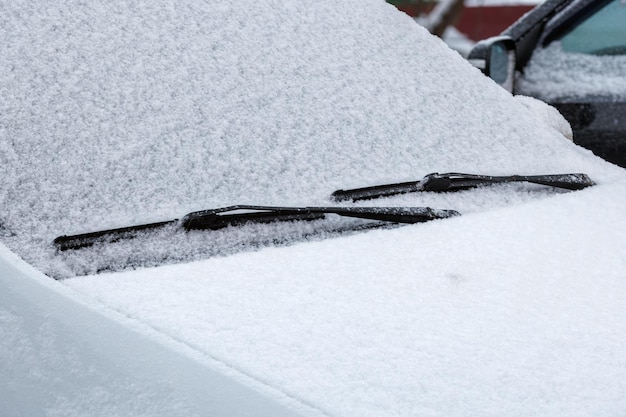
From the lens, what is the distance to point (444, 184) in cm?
180

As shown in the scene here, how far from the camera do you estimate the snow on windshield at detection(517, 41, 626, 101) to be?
3.23 meters

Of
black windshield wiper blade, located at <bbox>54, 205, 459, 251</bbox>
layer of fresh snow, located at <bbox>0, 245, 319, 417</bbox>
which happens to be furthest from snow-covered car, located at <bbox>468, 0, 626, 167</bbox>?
layer of fresh snow, located at <bbox>0, 245, 319, 417</bbox>

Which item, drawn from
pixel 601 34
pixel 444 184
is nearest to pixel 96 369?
pixel 444 184

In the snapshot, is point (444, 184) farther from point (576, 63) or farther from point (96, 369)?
point (576, 63)

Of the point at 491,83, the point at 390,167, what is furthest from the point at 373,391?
the point at 491,83

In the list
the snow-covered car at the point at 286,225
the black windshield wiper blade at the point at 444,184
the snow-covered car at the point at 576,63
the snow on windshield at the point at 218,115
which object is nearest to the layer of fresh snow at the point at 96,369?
the snow-covered car at the point at 286,225

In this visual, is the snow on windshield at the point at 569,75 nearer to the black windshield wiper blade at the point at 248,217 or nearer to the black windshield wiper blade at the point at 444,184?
the black windshield wiper blade at the point at 444,184

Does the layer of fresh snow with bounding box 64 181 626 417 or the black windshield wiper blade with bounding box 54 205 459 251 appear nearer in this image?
the layer of fresh snow with bounding box 64 181 626 417

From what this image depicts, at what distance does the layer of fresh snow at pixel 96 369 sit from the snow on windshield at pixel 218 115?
0.47ft

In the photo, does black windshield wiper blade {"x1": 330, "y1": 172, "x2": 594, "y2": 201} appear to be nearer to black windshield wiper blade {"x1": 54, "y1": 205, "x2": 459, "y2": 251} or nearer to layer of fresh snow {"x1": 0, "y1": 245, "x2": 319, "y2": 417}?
black windshield wiper blade {"x1": 54, "y1": 205, "x2": 459, "y2": 251}

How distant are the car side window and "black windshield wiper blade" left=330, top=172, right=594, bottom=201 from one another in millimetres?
1572

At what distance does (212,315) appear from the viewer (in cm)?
124

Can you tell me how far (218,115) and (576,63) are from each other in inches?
89.1

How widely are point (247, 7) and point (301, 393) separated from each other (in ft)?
3.97
